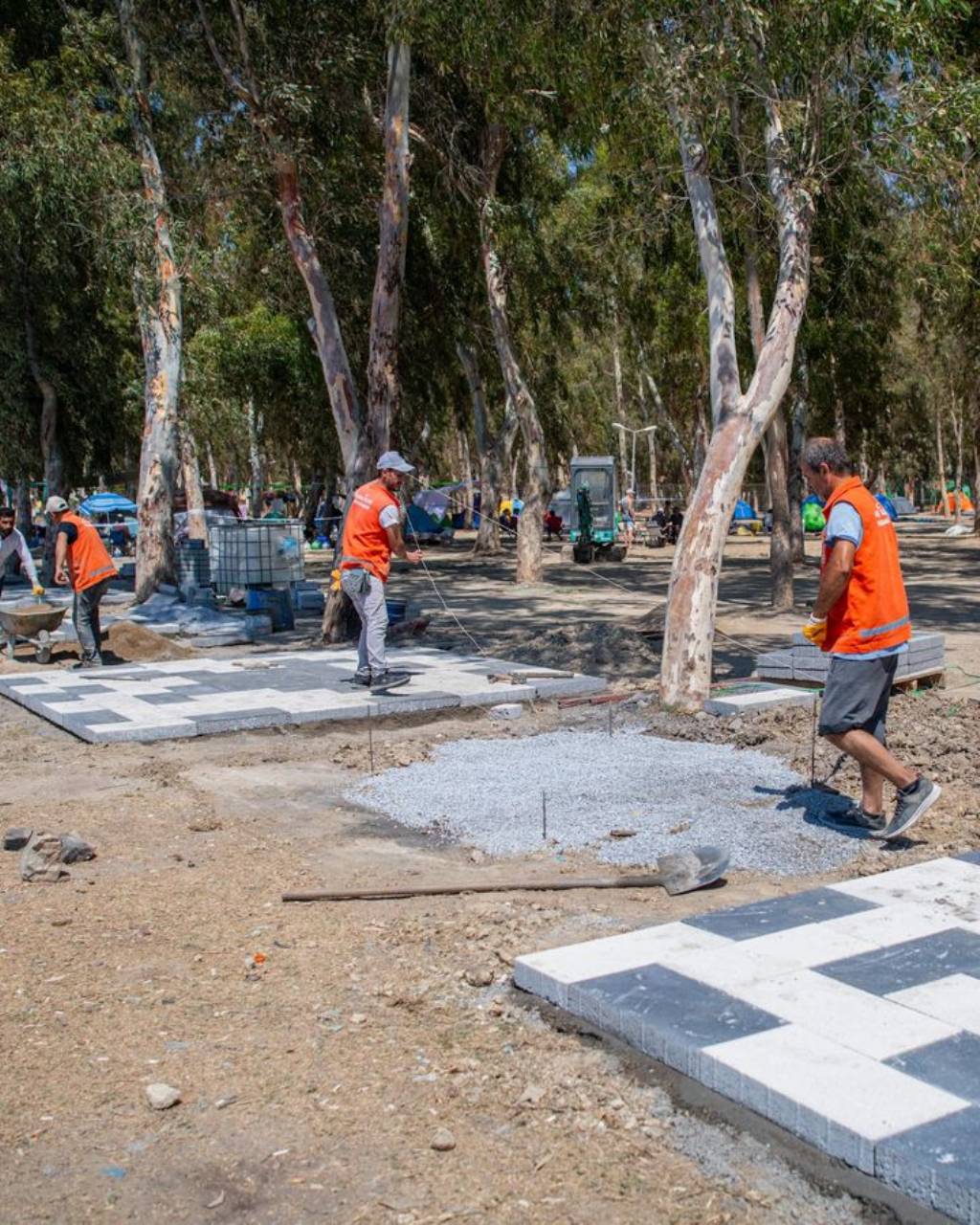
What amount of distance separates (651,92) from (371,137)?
329 inches

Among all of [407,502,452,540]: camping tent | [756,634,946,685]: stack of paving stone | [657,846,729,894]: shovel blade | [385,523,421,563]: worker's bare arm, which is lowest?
[657,846,729,894]: shovel blade

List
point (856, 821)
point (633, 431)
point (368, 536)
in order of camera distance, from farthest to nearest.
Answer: point (633, 431)
point (368, 536)
point (856, 821)

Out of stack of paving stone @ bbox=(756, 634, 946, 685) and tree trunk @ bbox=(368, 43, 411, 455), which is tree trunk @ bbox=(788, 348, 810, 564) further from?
stack of paving stone @ bbox=(756, 634, 946, 685)

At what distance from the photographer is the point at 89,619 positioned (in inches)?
495

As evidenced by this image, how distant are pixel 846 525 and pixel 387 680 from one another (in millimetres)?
5817

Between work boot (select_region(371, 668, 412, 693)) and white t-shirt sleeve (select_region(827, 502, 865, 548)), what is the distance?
5.44m

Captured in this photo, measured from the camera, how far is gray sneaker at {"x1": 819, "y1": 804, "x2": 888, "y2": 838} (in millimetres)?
6160

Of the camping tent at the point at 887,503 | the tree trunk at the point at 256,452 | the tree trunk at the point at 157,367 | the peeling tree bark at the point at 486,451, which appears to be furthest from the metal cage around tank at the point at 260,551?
the tree trunk at the point at 256,452

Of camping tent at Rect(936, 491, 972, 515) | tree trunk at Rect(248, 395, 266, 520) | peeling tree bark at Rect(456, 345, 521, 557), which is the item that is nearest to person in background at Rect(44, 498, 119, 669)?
peeling tree bark at Rect(456, 345, 521, 557)

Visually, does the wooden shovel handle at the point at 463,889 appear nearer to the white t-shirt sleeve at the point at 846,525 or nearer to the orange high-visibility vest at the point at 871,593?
the orange high-visibility vest at the point at 871,593

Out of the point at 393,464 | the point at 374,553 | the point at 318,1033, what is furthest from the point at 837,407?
the point at 318,1033

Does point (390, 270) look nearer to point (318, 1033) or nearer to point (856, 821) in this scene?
point (856, 821)

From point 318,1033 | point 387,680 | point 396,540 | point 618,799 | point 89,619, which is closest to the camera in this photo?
point 318,1033

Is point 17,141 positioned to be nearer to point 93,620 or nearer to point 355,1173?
point 93,620
